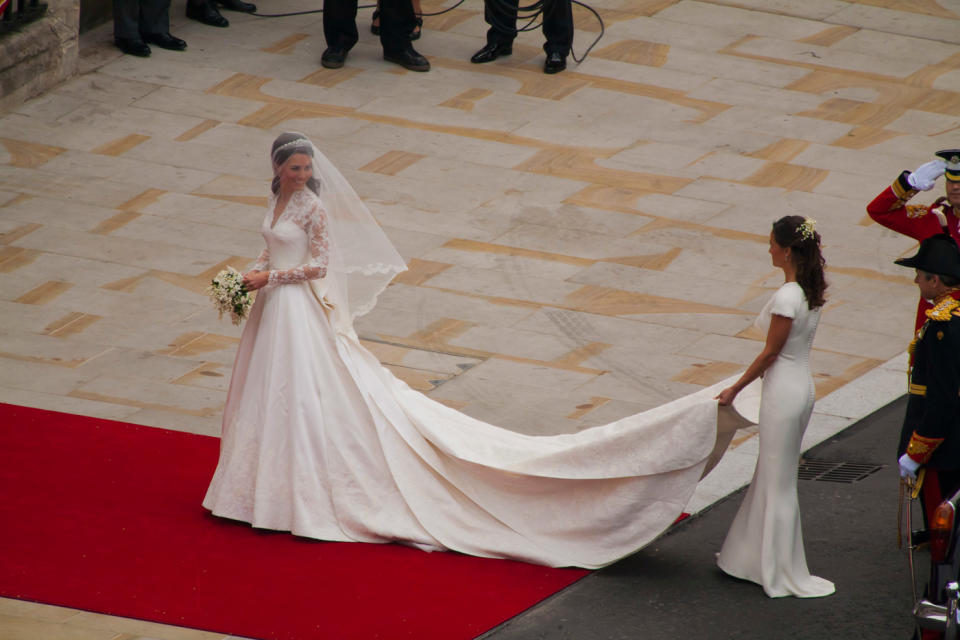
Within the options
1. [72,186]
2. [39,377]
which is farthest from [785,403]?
[72,186]

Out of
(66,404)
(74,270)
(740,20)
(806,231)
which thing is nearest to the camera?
(806,231)

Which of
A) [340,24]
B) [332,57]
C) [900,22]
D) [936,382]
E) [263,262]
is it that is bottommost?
[332,57]

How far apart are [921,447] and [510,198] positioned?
6326 millimetres

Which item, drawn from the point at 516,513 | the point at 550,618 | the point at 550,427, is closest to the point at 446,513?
the point at 516,513

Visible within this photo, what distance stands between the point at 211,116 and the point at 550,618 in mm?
8302

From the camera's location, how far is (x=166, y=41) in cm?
1553

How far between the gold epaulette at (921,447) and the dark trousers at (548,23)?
9219mm

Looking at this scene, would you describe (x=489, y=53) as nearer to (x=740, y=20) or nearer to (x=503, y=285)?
(x=740, y=20)

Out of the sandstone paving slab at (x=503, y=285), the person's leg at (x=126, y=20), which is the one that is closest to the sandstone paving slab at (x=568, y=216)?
the sandstone paving slab at (x=503, y=285)

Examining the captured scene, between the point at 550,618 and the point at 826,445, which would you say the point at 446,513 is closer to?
the point at 550,618

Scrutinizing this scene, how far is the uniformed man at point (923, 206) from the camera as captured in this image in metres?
7.81

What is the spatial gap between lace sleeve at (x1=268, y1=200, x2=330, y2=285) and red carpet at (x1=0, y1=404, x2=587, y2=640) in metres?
1.39

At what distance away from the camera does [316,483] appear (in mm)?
7801

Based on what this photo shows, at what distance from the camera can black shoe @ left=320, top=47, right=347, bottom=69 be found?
1538 cm
